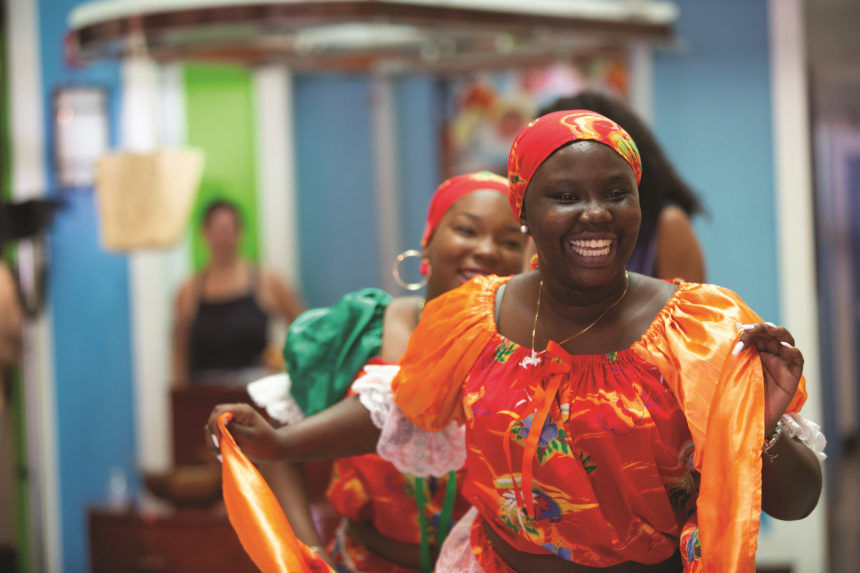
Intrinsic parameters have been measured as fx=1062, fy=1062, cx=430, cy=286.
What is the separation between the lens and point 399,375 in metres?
1.91

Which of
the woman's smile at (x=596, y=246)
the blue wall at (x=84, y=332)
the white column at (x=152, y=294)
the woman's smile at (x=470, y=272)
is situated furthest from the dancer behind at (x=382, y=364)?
the blue wall at (x=84, y=332)

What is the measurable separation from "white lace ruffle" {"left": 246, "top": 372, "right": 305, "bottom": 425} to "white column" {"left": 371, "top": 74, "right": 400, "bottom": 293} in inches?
126

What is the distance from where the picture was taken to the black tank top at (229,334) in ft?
17.5

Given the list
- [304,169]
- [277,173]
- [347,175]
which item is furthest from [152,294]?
[347,175]

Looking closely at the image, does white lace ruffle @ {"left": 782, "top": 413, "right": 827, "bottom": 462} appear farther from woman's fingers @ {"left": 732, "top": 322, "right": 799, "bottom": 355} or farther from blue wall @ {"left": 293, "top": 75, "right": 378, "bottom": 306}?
blue wall @ {"left": 293, "top": 75, "right": 378, "bottom": 306}

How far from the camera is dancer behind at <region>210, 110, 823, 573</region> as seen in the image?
1539 millimetres

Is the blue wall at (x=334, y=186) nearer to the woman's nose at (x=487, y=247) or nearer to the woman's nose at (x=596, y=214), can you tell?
the woman's nose at (x=487, y=247)

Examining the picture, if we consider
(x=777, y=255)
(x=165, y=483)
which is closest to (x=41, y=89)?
(x=165, y=483)

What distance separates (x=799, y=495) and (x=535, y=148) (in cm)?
66

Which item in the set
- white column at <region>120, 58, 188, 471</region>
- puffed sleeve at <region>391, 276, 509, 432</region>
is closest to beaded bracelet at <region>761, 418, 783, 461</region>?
puffed sleeve at <region>391, 276, 509, 432</region>

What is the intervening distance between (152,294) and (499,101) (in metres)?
2.09

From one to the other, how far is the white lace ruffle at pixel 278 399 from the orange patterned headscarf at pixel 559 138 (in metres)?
0.80

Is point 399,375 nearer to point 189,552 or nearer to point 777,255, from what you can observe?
point 189,552

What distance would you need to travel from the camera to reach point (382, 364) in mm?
2180
